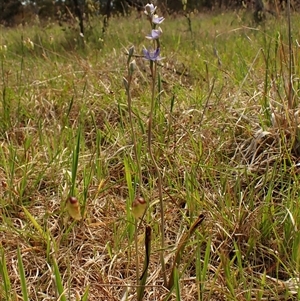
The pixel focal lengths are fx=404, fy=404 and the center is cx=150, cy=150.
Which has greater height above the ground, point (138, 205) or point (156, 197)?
point (138, 205)

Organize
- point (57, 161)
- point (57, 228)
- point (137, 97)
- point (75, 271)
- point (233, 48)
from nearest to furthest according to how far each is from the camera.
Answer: point (75, 271)
point (57, 228)
point (57, 161)
point (137, 97)
point (233, 48)

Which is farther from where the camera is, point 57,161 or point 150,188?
point 57,161

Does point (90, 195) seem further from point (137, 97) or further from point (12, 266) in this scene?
point (137, 97)

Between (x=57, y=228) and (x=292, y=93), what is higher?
(x=292, y=93)

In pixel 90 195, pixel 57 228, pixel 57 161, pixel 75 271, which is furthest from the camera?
pixel 57 161

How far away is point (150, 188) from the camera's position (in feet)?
3.57

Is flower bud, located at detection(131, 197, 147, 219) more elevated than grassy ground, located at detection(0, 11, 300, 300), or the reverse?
flower bud, located at detection(131, 197, 147, 219)

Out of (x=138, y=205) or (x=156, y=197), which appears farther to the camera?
(x=156, y=197)

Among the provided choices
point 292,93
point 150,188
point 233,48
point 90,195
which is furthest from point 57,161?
point 233,48

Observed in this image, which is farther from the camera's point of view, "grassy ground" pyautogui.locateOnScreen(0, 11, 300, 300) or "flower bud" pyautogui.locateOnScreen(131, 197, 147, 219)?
"grassy ground" pyautogui.locateOnScreen(0, 11, 300, 300)

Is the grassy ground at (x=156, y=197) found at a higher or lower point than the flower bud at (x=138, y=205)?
lower

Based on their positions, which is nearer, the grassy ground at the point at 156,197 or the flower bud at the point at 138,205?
the flower bud at the point at 138,205

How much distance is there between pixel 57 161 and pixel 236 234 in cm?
61

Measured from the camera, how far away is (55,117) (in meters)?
1.68
